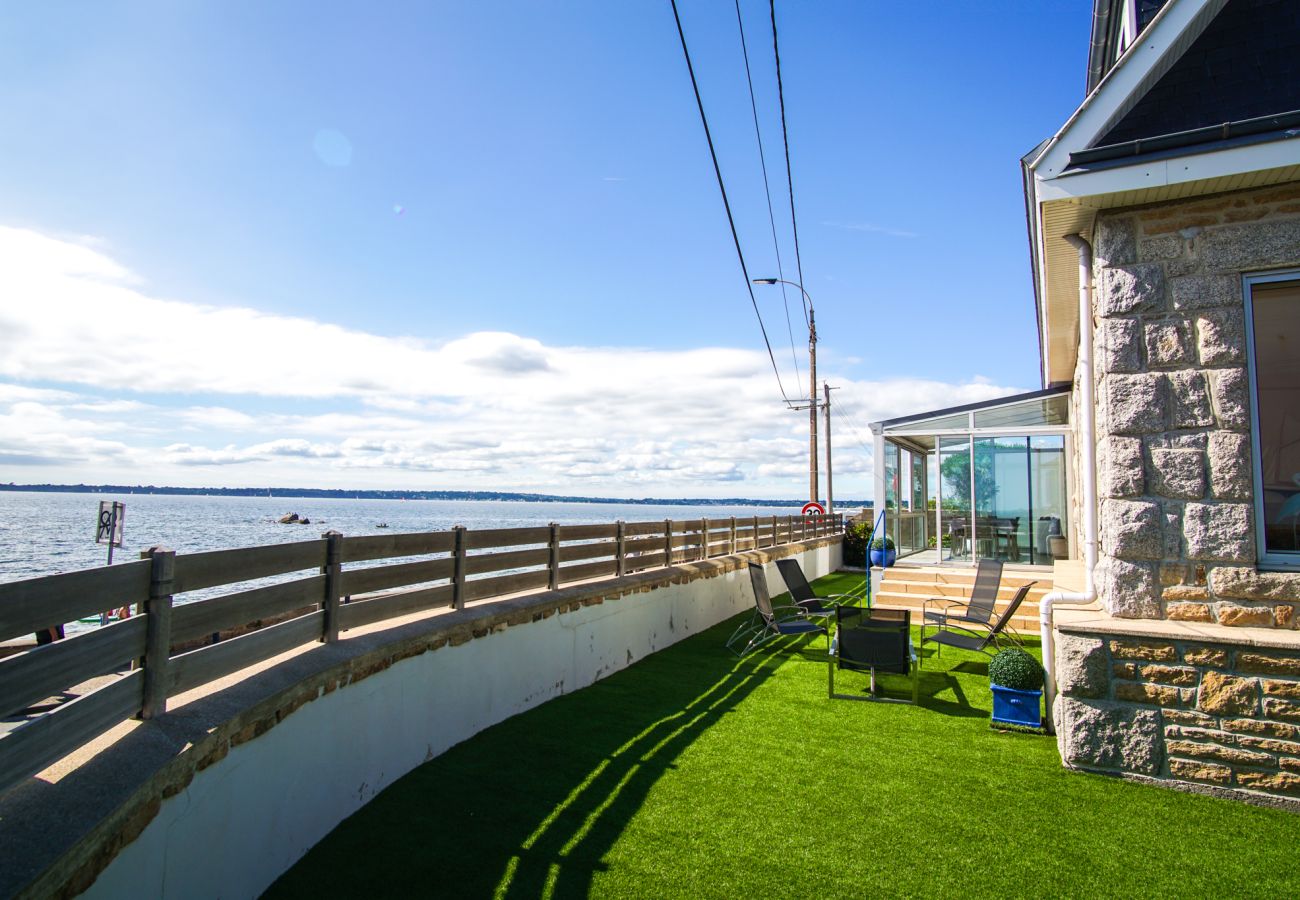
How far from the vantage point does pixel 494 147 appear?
994 centimetres

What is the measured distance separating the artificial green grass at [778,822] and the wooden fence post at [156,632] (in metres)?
1.09

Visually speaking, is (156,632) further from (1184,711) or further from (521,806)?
(1184,711)

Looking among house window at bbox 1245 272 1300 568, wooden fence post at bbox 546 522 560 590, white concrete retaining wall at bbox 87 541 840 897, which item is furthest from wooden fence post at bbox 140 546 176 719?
house window at bbox 1245 272 1300 568

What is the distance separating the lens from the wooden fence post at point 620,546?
8.55 metres

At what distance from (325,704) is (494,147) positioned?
26.5 ft

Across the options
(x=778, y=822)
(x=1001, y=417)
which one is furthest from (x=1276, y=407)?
(x=1001, y=417)

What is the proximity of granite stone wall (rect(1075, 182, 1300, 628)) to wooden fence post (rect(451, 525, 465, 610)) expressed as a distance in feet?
14.5

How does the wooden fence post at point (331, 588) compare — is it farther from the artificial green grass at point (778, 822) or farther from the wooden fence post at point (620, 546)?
the wooden fence post at point (620, 546)

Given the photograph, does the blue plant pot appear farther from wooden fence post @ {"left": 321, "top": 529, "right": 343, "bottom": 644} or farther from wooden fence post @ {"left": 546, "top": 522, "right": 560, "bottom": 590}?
wooden fence post @ {"left": 321, "top": 529, "right": 343, "bottom": 644}

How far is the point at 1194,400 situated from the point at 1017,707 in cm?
258

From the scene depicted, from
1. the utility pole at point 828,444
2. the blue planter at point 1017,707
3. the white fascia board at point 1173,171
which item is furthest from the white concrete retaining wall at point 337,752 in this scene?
the utility pole at point 828,444

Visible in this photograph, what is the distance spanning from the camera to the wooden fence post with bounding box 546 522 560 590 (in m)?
7.08

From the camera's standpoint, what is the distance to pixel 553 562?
279 inches

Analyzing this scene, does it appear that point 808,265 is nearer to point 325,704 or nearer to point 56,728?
point 325,704
